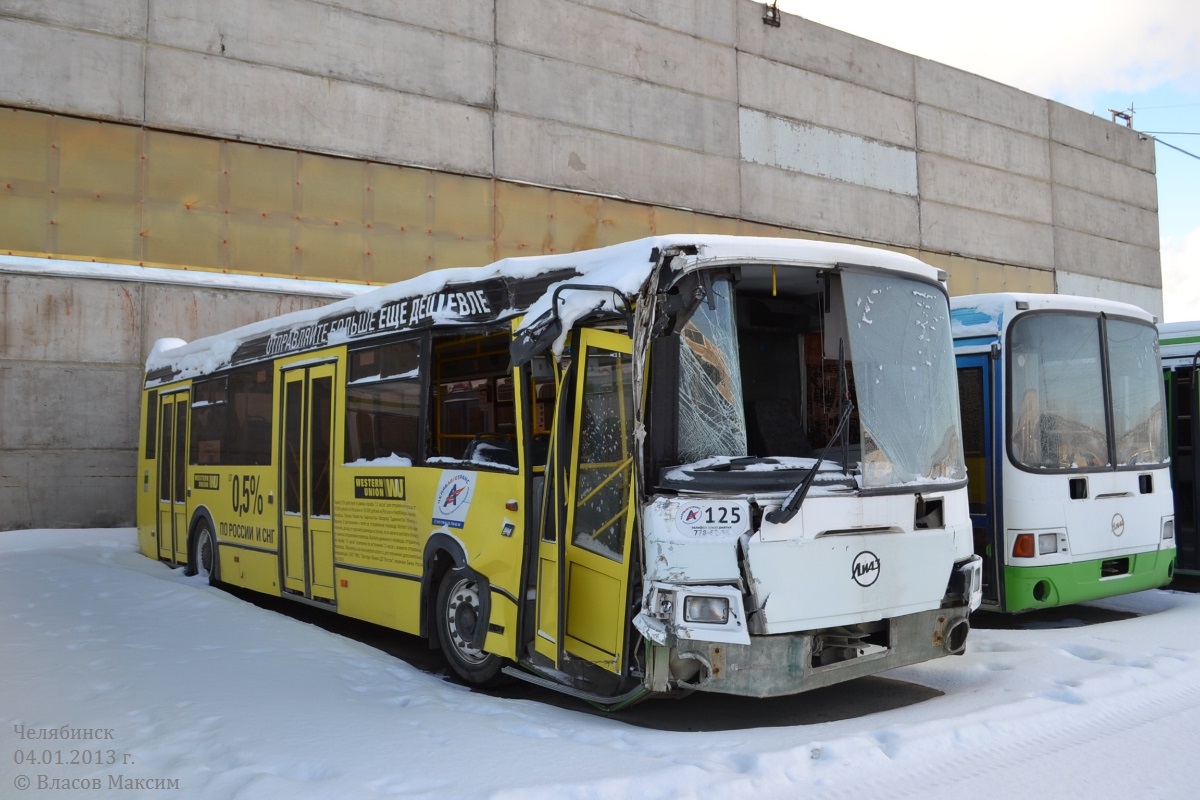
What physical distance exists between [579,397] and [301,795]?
258 centimetres

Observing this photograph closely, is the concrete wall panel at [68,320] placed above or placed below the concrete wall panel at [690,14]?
below

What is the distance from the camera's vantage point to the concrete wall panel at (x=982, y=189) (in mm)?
26906

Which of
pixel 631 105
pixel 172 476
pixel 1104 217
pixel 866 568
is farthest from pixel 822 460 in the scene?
pixel 1104 217

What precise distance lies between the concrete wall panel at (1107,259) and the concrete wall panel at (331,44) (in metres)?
18.5

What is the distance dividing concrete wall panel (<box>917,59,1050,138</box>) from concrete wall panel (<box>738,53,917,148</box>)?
1096mm

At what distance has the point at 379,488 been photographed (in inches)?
321

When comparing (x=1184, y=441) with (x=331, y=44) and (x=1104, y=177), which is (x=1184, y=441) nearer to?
(x=331, y=44)

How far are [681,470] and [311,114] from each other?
48.7ft

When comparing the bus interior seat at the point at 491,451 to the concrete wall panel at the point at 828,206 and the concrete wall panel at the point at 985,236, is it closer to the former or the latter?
the concrete wall panel at the point at 828,206

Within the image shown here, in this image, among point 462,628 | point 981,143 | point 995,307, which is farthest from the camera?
point 981,143

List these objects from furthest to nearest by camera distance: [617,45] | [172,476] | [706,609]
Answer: [617,45] → [172,476] → [706,609]

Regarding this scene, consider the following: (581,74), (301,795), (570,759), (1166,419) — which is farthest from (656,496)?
(581,74)

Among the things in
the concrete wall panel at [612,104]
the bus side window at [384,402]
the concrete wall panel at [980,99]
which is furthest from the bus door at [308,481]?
the concrete wall panel at [980,99]

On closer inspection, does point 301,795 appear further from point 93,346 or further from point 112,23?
point 112,23
